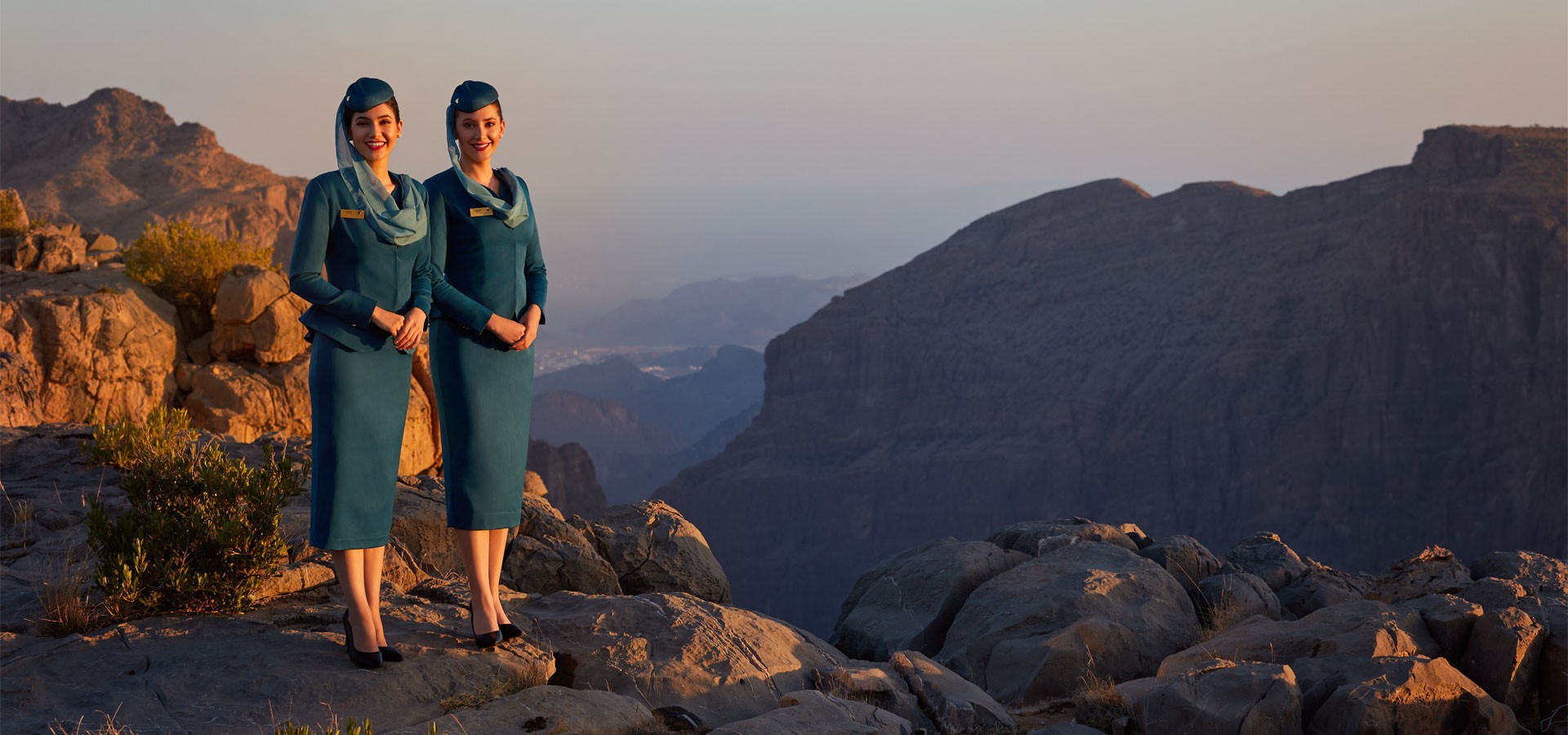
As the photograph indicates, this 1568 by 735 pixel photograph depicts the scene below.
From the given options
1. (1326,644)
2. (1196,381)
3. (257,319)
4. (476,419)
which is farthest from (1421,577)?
(1196,381)

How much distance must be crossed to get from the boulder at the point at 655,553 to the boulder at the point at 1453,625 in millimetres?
6203

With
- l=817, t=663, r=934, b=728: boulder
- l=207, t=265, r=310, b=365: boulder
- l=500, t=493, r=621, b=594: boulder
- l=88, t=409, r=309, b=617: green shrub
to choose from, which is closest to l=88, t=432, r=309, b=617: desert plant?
l=88, t=409, r=309, b=617: green shrub

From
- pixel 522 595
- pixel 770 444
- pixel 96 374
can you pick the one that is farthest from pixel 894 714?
pixel 770 444

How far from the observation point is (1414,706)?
729 centimetres

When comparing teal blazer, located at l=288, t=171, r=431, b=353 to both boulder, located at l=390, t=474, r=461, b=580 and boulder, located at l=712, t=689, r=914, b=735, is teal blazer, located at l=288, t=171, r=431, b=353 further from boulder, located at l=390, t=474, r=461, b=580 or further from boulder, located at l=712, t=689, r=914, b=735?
boulder, located at l=390, t=474, r=461, b=580

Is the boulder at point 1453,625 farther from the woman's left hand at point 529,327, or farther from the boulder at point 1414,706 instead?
the woman's left hand at point 529,327

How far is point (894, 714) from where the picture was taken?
6.78 metres

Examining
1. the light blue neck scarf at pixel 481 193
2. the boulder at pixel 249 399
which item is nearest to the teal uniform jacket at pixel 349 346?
the light blue neck scarf at pixel 481 193

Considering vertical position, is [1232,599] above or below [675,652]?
below

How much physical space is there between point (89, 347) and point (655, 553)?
31.6 feet

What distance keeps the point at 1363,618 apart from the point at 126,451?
33.2ft

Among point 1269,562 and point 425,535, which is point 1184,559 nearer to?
point 1269,562

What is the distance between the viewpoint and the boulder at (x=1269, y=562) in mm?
13266

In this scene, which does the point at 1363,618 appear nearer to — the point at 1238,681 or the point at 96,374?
the point at 1238,681
